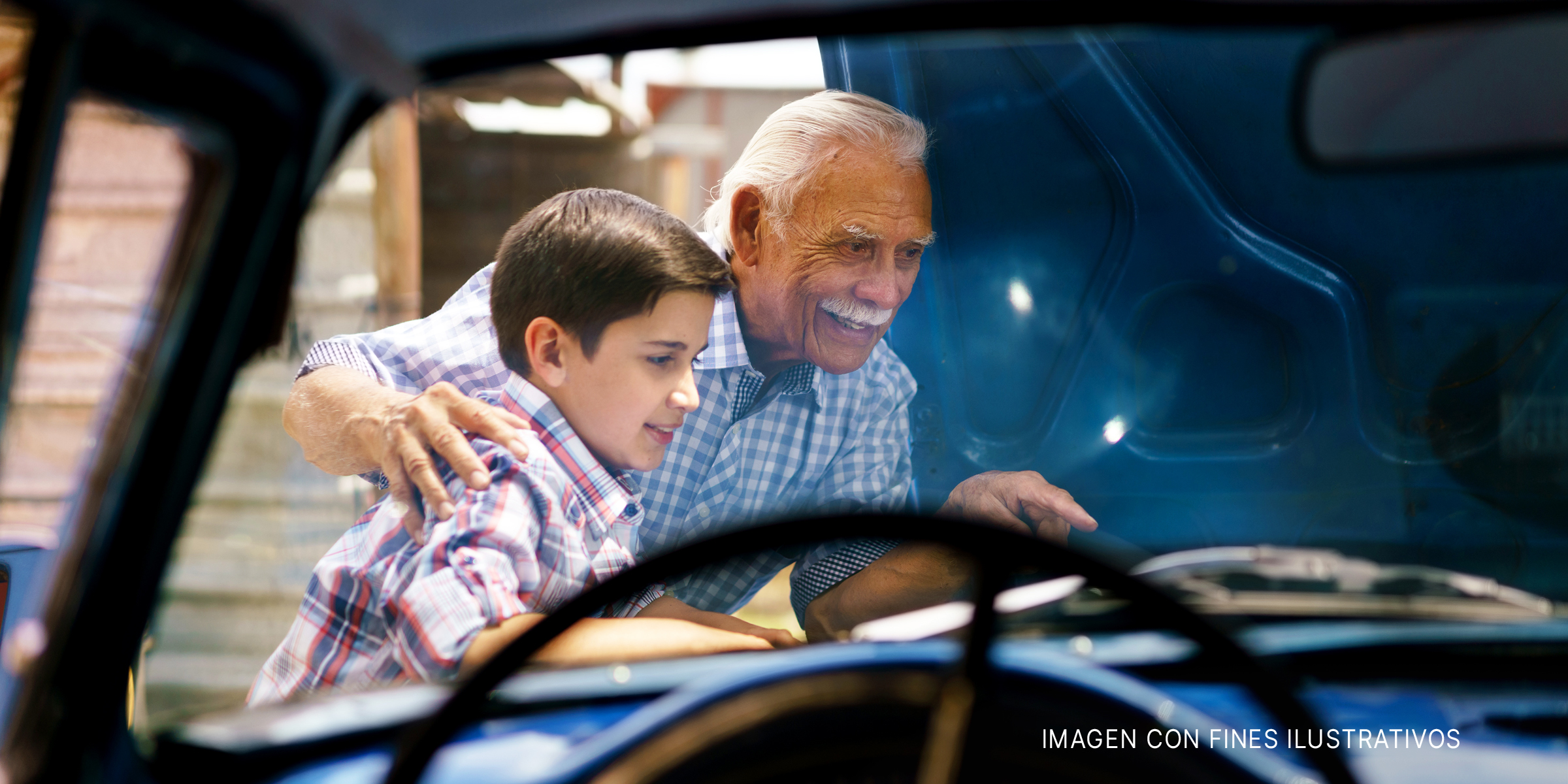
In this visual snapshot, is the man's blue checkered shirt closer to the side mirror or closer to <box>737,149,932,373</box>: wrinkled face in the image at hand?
<box>737,149,932,373</box>: wrinkled face

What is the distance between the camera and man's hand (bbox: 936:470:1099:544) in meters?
1.86

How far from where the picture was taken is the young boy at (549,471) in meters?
1.54

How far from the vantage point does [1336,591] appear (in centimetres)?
133

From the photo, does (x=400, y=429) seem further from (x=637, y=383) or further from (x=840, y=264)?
(x=840, y=264)

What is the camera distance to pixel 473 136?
6.00 feet

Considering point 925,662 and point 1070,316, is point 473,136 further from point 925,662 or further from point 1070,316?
point 925,662

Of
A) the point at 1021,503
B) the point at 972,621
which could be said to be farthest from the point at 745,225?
the point at 972,621

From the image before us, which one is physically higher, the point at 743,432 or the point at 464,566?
the point at 743,432

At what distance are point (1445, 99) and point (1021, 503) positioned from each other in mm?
1003

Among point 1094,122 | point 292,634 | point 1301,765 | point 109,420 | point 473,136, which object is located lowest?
point 292,634

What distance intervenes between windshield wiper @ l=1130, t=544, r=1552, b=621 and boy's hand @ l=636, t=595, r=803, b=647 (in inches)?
24.2

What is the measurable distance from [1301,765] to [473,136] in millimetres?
1724

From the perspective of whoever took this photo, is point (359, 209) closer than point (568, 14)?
No

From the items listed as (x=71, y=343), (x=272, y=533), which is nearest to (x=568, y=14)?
(x=71, y=343)
